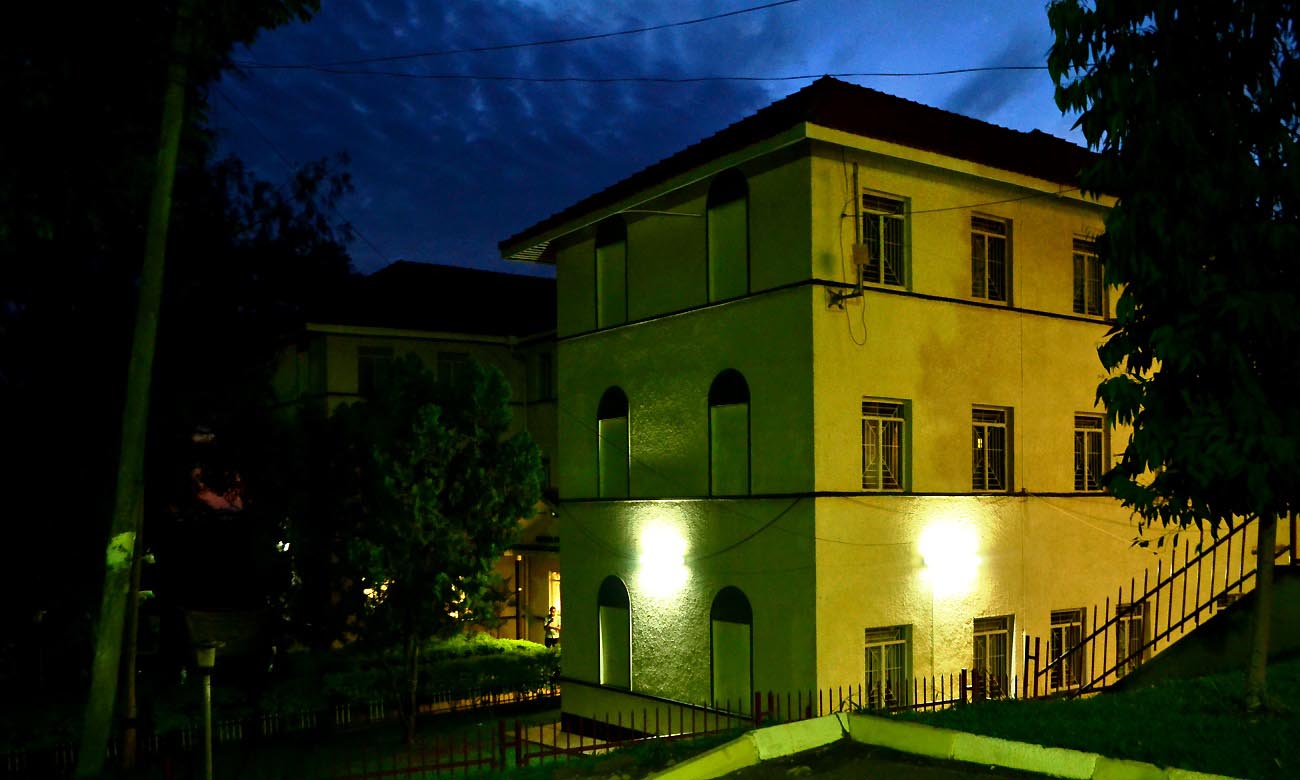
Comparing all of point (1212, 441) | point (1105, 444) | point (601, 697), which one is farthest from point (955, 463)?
point (1212, 441)

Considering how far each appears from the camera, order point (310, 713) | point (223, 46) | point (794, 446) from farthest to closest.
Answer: point (310, 713)
point (794, 446)
point (223, 46)

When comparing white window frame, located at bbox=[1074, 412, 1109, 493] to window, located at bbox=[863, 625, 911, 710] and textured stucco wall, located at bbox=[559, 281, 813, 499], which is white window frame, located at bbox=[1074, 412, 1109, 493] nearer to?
window, located at bbox=[863, 625, 911, 710]

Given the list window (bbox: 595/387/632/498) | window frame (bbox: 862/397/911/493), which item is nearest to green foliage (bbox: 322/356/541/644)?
window (bbox: 595/387/632/498)

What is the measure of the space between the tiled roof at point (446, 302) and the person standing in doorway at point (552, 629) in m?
8.87

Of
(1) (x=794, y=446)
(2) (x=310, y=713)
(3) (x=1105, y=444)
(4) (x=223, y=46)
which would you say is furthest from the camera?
(2) (x=310, y=713)

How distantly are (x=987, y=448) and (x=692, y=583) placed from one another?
565cm

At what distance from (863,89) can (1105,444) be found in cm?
810

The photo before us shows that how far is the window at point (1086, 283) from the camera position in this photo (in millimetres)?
21250

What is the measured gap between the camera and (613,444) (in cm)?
2225

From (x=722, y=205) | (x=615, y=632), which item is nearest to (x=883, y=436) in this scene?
(x=722, y=205)

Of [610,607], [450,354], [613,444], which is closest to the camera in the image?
[610,607]

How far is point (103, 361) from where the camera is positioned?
2025 centimetres

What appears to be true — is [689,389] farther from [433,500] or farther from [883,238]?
[433,500]

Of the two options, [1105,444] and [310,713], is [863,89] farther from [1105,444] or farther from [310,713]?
[310,713]
